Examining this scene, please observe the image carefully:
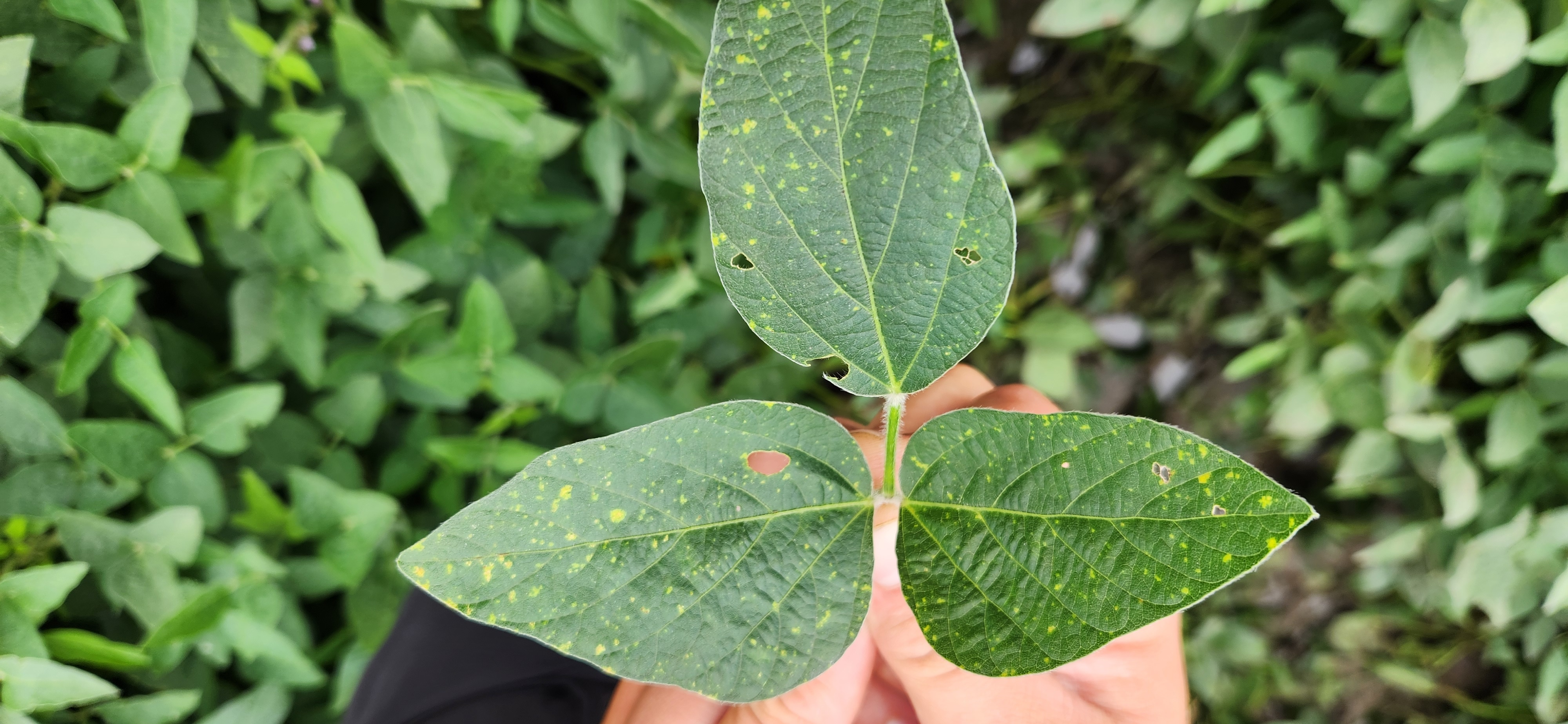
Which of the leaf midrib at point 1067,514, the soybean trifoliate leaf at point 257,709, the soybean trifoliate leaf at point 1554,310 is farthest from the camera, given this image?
the soybean trifoliate leaf at point 257,709

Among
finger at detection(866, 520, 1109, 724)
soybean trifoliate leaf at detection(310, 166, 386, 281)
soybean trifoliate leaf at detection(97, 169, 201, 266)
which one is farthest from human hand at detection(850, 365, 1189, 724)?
soybean trifoliate leaf at detection(97, 169, 201, 266)

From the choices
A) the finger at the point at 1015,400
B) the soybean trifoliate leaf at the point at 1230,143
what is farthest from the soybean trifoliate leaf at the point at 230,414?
the soybean trifoliate leaf at the point at 1230,143

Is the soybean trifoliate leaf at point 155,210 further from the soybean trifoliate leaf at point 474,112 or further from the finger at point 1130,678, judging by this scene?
the finger at point 1130,678

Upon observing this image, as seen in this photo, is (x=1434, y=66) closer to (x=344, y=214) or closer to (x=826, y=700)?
(x=826, y=700)

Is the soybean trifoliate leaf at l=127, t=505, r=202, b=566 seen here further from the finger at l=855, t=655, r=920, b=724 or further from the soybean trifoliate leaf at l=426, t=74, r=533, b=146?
the finger at l=855, t=655, r=920, b=724

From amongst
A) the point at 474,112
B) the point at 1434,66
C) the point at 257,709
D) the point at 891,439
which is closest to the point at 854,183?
the point at 891,439

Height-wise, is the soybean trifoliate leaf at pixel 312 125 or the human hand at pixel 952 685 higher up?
the soybean trifoliate leaf at pixel 312 125
